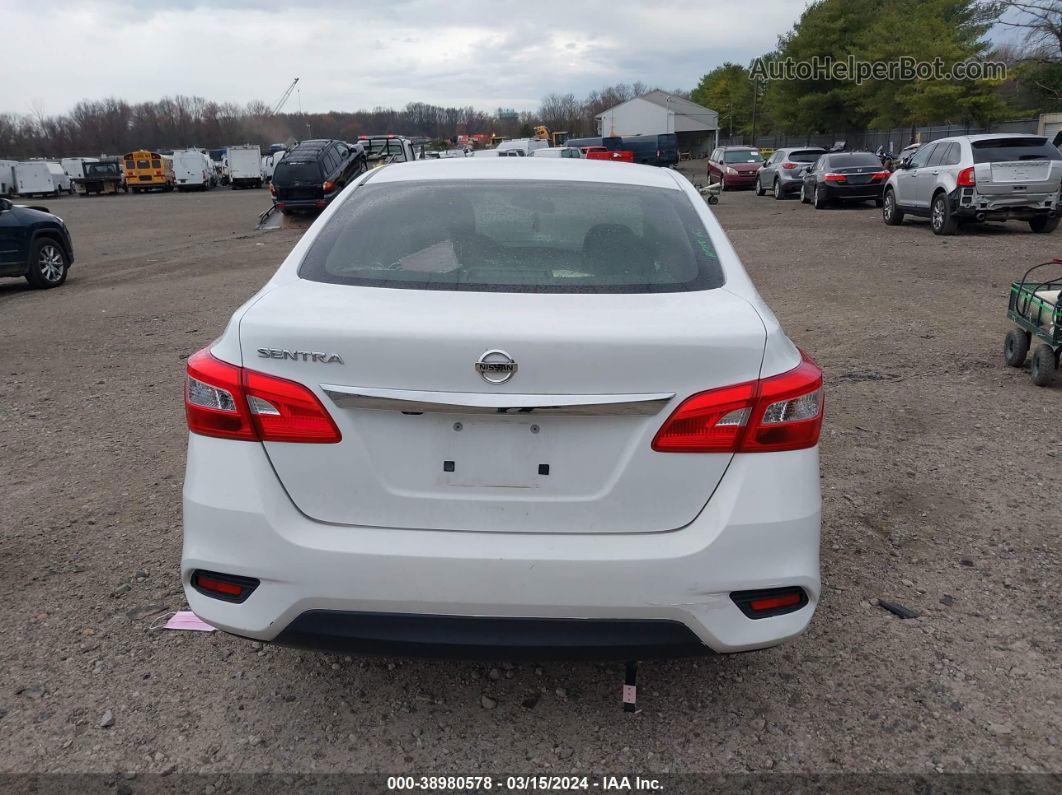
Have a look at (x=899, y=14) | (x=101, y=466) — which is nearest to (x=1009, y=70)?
(x=899, y=14)

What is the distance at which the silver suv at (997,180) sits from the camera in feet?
48.6

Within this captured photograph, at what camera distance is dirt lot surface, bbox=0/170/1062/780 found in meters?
2.68

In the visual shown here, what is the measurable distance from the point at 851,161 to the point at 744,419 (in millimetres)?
23701

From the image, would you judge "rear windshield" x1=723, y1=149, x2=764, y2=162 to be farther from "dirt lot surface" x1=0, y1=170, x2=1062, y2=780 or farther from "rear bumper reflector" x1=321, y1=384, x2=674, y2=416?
"rear bumper reflector" x1=321, y1=384, x2=674, y2=416

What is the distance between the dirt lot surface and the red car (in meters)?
30.5

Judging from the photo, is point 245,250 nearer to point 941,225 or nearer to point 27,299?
point 27,299

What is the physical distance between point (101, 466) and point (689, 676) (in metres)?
3.82

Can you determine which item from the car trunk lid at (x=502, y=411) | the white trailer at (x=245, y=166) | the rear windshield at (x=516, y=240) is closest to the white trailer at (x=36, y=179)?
the white trailer at (x=245, y=166)

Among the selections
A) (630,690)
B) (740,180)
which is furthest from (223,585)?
(740,180)

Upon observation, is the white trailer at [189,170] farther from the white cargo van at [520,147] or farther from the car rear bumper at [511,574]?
the car rear bumper at [511,574]

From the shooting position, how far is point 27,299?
12.5 meters

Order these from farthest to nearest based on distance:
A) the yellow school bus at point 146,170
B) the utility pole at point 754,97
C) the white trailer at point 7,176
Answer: the utility pole at point 754,97 → the yellow school bus at point 146,170 → the white trailer at point 7,176

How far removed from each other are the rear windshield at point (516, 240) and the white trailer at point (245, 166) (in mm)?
59017

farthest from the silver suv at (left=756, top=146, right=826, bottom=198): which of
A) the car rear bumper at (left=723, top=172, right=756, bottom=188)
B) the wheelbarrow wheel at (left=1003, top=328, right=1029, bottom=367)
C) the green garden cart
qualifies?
the green garden cart
